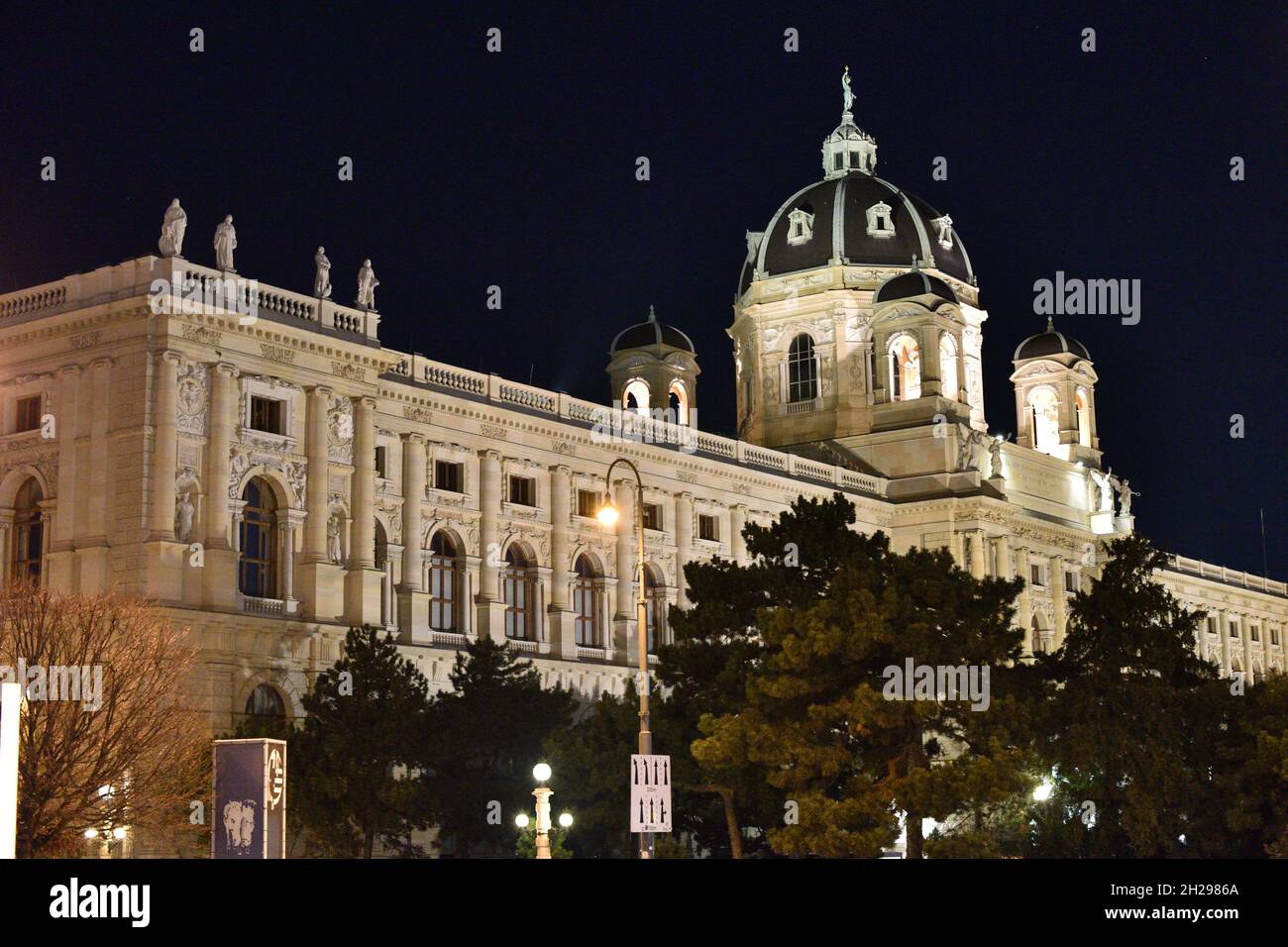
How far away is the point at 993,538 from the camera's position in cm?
9056

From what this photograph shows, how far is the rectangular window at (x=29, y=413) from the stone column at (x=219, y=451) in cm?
534

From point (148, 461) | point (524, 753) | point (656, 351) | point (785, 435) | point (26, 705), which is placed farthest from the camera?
point (785, 435)

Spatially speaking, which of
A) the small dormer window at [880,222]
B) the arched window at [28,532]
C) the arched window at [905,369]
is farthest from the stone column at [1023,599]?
the arched window at [28,532]

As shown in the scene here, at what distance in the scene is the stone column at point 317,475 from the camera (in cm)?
5550

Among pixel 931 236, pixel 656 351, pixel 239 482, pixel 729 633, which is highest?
pixel 931 236

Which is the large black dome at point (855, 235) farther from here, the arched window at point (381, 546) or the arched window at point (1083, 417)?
the arched window at point (381, 546)

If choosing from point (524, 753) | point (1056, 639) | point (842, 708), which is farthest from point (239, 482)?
point (1056, 639)

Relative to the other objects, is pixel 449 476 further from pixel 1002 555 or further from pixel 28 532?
pixel 1002 555

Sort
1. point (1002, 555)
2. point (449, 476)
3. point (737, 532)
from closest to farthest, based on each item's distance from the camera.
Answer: point (449, 476), point (737, 532), point (1002, 555)

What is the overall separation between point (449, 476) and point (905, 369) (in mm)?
38870

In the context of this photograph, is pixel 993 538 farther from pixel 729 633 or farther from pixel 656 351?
pixel 729 633

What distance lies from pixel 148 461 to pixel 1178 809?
3006 cm

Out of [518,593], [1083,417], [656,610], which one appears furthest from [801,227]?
[518,593]

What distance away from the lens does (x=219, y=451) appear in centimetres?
5266
